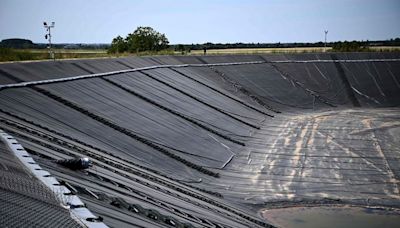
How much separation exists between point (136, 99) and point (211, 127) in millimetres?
5178

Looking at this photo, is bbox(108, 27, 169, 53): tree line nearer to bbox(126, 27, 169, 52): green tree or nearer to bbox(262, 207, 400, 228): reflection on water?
bbox(126, 27, 169, 52): green tree

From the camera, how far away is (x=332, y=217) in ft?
62.8

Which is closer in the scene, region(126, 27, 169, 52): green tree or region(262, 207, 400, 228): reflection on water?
region(262, 207, 400, 228): reflection on water

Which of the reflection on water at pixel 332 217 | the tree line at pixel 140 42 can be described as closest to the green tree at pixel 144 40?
the tree line at pixel 140 42

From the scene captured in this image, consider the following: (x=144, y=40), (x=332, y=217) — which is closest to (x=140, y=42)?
(x=144, y=40)

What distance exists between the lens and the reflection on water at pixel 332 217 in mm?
18391

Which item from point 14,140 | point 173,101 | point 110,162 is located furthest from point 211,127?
point 14,140

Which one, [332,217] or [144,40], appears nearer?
[332,217]

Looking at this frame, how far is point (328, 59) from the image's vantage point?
214 ft

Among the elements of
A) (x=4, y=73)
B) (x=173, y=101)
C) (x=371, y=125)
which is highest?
(x=4, y=73)

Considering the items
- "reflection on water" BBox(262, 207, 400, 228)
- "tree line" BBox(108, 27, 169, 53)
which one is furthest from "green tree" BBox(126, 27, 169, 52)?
"reflection on water" BBox(262, 207, 400, 228)

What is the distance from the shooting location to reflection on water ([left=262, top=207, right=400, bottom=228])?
18391mm

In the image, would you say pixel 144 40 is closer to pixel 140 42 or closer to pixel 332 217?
pixel 140 42

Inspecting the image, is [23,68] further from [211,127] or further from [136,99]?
[211,127]
